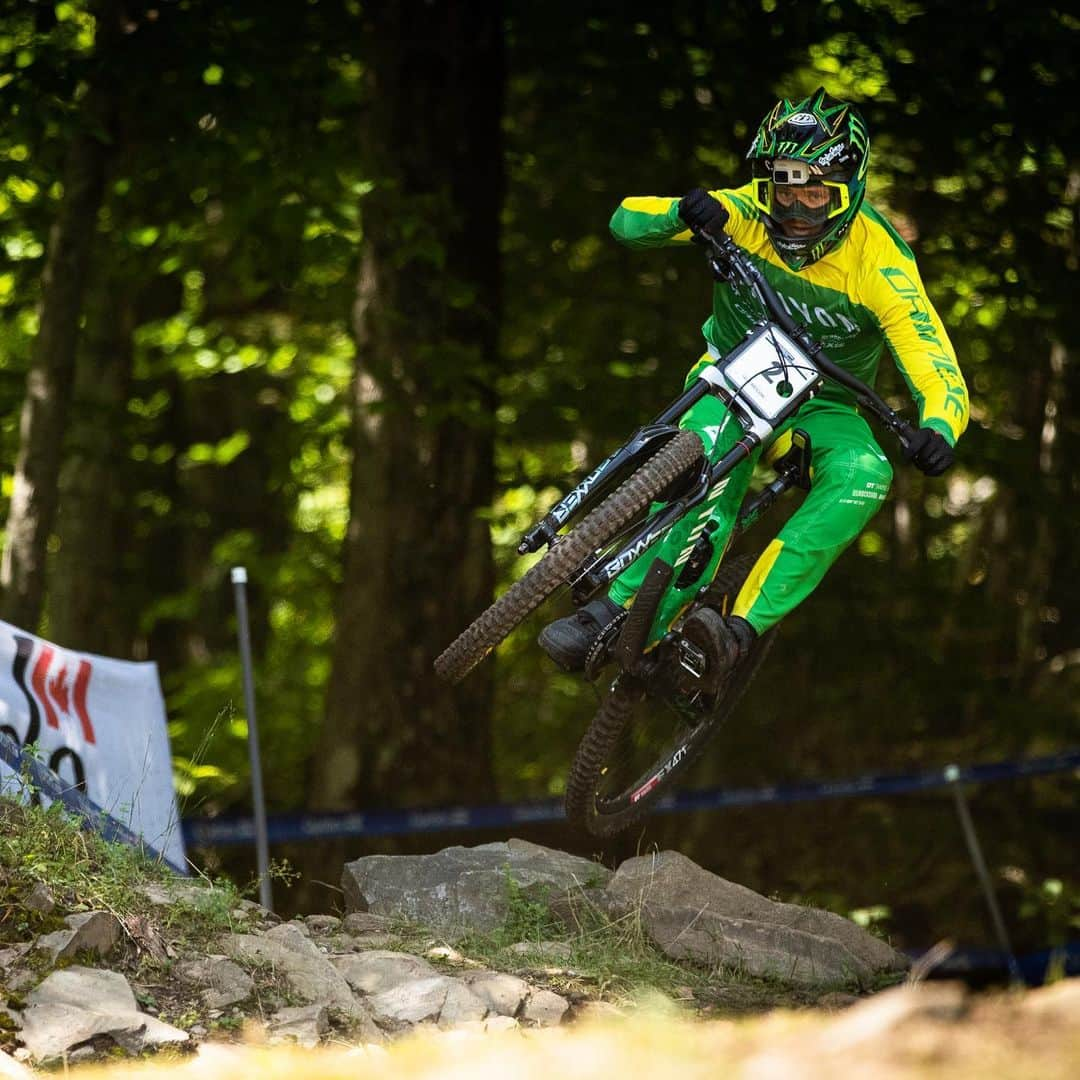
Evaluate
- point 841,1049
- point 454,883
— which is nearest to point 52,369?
point 454,883

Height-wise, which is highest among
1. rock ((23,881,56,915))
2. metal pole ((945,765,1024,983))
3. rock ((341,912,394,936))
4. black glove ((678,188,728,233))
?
black glove ((678,188,728,233))

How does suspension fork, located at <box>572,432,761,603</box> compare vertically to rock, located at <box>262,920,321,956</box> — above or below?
above

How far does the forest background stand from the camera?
35.8ft

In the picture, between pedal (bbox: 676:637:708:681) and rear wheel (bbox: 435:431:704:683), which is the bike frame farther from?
pedal (bbox: 676:637:708:681)

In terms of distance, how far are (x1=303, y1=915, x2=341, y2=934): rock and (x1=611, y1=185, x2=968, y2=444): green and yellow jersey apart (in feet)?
9.41

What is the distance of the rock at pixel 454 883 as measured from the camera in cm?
682

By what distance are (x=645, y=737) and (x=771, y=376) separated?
5.84 ft

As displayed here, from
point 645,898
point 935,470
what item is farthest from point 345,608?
point 935,470

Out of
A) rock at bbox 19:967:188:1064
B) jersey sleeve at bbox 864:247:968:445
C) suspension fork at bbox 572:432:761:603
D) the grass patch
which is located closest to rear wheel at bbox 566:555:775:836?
suspension fork at bbox 572:432:761:603

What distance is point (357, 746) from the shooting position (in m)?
10.8

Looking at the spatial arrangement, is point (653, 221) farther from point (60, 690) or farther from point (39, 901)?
point (39, 901)

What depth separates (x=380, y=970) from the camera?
5.73 metres

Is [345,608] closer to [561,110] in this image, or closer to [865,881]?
[561,110]

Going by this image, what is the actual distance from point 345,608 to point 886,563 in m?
4.96
